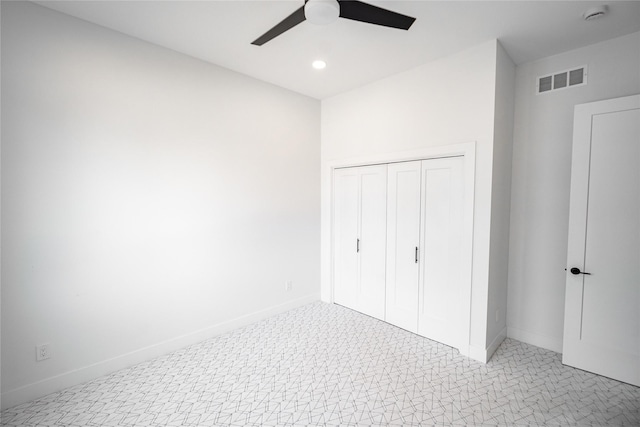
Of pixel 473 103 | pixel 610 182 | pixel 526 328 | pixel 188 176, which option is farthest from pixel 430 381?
pixel 188 176

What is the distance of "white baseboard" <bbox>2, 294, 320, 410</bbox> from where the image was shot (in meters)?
2.17

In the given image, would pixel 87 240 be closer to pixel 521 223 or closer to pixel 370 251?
pixel 370 251

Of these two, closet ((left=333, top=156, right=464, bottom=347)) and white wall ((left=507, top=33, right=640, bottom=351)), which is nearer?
white wall ((left=507, top=33, right=640, bottom=351))

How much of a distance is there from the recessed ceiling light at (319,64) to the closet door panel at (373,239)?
129 cm

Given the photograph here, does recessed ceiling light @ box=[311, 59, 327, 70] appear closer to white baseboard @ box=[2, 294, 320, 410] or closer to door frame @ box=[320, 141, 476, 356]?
door frame @ box=[320, 141, 476, 356]

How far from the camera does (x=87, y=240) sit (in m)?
2.42

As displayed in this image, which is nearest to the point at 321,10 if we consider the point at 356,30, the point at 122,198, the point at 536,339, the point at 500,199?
the point at 356,30

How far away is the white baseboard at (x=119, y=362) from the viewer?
2.17 m

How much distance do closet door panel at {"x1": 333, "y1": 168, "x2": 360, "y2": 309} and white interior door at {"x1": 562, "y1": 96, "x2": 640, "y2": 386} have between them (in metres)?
2.20

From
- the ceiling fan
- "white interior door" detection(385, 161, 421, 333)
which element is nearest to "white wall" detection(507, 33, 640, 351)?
"white interior door" detection(385, 161, 421, 333)

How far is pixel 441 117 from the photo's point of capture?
2963 mm

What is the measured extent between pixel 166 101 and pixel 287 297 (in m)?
2.70

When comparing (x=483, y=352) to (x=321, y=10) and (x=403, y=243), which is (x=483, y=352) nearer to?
(x=403, y=243)

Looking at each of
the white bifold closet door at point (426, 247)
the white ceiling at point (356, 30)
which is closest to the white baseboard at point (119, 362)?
the white bifold closet door at point (426, 247)
